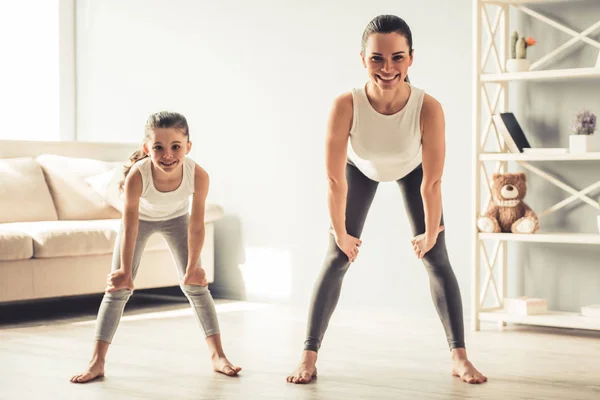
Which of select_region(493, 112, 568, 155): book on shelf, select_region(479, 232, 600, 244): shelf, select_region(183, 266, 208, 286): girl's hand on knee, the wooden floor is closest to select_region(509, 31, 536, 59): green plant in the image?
select_region(493, 112, 568, 155): book on shelf

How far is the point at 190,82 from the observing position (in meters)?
4.66

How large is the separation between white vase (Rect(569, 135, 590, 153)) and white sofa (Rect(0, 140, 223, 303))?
1708 millimetres

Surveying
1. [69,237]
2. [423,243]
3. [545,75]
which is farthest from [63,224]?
[545,75]

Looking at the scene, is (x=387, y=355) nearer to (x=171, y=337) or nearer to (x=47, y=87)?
(x=171, y=337)

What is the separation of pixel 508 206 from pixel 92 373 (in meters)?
1.76

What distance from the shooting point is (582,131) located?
333 cm

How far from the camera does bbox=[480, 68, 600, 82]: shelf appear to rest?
3260 mm

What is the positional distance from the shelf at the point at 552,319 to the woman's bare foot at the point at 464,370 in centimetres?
91

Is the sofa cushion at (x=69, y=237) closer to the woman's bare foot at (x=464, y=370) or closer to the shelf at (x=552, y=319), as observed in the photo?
the shelf at (x=552, y=319)

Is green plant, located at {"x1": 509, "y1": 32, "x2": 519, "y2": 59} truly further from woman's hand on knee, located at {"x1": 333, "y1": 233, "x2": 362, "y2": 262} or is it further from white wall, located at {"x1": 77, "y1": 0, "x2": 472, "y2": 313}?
woman's hand on knee, located at {"x1": 333, "y1": 233, "x2": 362, "y2": 262}

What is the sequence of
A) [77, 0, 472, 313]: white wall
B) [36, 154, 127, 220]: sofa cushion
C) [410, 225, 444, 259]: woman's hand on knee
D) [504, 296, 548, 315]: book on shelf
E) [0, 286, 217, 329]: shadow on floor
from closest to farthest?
[410, 225, 444, 259]: woman's hand on knee, [504, 296, 548, 315]: book on shelf, [0, 286, 217, 329]: shadow on floor, [77, 0, 472, 313]: white wall, [36, 154, 127, 220]: sofa cushion

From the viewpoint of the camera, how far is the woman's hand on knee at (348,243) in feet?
7.86

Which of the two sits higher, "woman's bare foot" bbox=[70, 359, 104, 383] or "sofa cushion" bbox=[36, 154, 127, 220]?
"sofa cushion" bbox=[36, 154, 127, 220]

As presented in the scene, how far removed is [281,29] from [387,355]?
1980 mm
